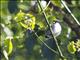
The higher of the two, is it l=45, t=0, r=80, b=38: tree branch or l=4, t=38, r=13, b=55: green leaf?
l=45, t=0, r=80, b=38: tree branch

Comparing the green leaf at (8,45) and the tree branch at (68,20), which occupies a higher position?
the tree branch at (68,20)

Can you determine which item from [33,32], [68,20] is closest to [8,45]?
[33,32]

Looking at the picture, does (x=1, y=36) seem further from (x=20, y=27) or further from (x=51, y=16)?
(x=51, y=16)

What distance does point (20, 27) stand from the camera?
1.01 m

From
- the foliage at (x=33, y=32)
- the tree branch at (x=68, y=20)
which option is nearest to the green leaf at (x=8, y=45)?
the foliage at (x=33, y=32)

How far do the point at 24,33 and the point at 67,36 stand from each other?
0.41 ft

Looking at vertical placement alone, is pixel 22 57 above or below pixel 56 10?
below

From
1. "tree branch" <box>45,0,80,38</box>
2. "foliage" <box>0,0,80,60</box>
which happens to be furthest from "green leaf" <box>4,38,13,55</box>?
"tree branch" <box>45,0,80,38</box>

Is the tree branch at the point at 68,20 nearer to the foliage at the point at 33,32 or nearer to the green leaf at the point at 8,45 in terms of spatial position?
the foliage at the point at 33,32

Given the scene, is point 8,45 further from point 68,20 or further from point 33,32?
point 68,20

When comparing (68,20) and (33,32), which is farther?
(68,20)

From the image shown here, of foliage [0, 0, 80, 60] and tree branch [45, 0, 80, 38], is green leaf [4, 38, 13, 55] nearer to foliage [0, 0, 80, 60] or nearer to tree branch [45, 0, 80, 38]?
foliage [0, 0, 80, 60]

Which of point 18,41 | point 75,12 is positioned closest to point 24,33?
point 18,41

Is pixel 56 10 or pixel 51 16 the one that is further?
pixel 56 10
